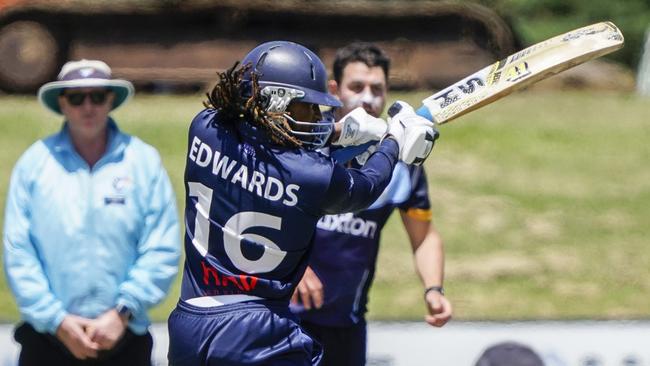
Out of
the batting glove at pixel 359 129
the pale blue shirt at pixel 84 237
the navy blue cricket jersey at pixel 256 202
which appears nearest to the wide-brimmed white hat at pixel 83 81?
the pale blue shirt at pixel 84 237

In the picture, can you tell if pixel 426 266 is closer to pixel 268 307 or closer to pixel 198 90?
pixel 268 307

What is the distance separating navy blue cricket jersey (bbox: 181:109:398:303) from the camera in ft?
14.0

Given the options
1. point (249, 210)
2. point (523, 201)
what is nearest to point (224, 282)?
point (249, 210)

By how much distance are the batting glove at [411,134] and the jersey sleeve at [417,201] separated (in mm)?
1160

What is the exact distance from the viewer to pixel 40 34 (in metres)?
19.0

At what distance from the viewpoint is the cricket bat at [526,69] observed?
4.73 m

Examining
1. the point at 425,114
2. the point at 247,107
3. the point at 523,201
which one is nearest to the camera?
the point at 247,107

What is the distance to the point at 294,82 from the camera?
14.2ft

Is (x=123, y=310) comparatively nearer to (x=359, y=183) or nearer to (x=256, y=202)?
(x=256, y=202)

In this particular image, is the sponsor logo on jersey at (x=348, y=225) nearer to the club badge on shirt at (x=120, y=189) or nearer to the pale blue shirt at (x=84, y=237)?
the pale blue shirt at (x=84, y=237)

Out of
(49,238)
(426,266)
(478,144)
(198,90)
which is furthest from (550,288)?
(198,90)

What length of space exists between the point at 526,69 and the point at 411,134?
610 millimetres

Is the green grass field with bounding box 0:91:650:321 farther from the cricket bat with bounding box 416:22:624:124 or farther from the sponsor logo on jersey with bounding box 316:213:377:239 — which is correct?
the cricket bat with bounding box 416:22:624:124

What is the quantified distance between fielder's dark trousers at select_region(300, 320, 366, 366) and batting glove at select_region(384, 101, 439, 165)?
1.33 m
